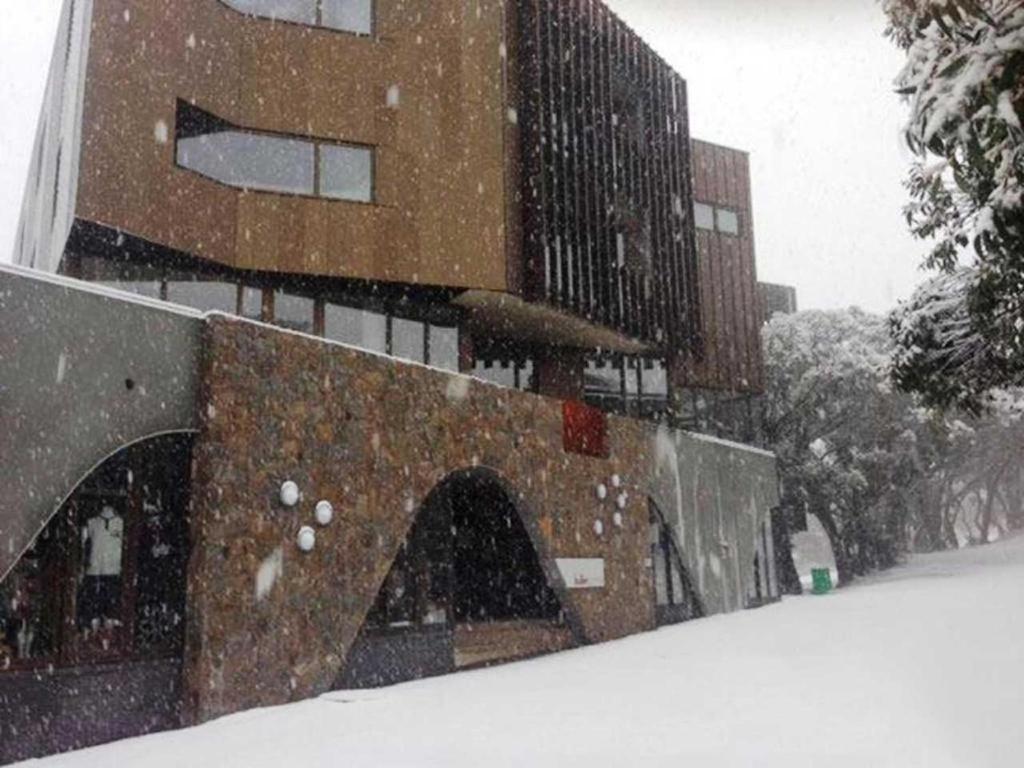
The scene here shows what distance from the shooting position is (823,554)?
74.9 meters

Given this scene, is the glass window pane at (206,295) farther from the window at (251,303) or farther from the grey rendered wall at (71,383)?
the grey rendered wall at (71,383)

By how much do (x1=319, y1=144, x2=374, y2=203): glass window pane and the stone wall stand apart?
4885 mm

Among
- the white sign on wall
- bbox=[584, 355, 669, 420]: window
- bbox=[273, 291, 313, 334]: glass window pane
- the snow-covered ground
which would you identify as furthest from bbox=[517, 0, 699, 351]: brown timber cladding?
the snow-covered ground

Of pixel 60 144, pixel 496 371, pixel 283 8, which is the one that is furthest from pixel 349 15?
pixel 496 371

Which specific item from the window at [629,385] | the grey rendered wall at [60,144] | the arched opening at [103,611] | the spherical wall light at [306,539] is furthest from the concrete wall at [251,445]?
the window at [629,385]

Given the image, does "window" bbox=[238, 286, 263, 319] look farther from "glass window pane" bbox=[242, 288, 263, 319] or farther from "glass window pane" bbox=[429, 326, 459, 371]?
"glass window pane" bbox=[429, 326, 459, 371]

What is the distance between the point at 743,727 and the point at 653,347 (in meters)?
15.6

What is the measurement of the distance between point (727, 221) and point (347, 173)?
1663 cm

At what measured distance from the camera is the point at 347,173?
17.2 metres

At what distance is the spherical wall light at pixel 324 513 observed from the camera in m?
11.2

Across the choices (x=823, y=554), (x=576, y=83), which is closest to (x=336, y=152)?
(x=576, y=83)

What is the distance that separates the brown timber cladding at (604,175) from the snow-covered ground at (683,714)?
876 centimetres

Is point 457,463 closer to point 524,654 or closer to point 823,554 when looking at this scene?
point 524,654

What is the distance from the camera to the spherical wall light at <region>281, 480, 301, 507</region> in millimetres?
10805
